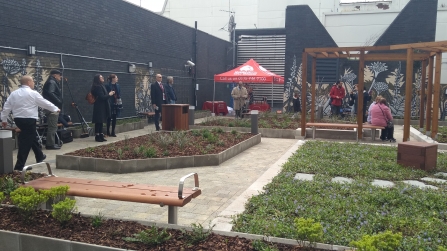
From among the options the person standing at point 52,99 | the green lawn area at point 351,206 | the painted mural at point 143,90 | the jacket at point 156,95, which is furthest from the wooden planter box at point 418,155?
the painted mural at point 143,90

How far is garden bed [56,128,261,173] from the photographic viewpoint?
804 cm

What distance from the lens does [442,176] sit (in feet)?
24.3

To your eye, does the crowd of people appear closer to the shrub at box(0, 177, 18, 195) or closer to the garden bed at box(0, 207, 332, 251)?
the shrub at box(0, 177, 18, 195)

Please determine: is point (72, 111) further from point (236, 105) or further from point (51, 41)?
point (236, 105)

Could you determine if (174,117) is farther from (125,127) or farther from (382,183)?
(382,183)

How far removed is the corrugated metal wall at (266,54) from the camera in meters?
28.7

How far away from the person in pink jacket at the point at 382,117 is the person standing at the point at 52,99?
29.9 feet

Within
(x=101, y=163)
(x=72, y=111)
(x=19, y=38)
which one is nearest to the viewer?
(x=101, y=163)

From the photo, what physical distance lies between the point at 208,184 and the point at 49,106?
3.25 m

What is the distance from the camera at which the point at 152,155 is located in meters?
8.46

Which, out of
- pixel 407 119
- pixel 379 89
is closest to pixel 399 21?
pixel 379 89

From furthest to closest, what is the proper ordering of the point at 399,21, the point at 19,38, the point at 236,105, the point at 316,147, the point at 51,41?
the point at 399,21 < the point at 236,105 < the point at 51,41 < the point at 19,38 < the point at 316,147

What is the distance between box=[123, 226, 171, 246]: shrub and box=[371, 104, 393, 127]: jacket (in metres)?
10.3

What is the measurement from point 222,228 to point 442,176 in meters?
4.78
